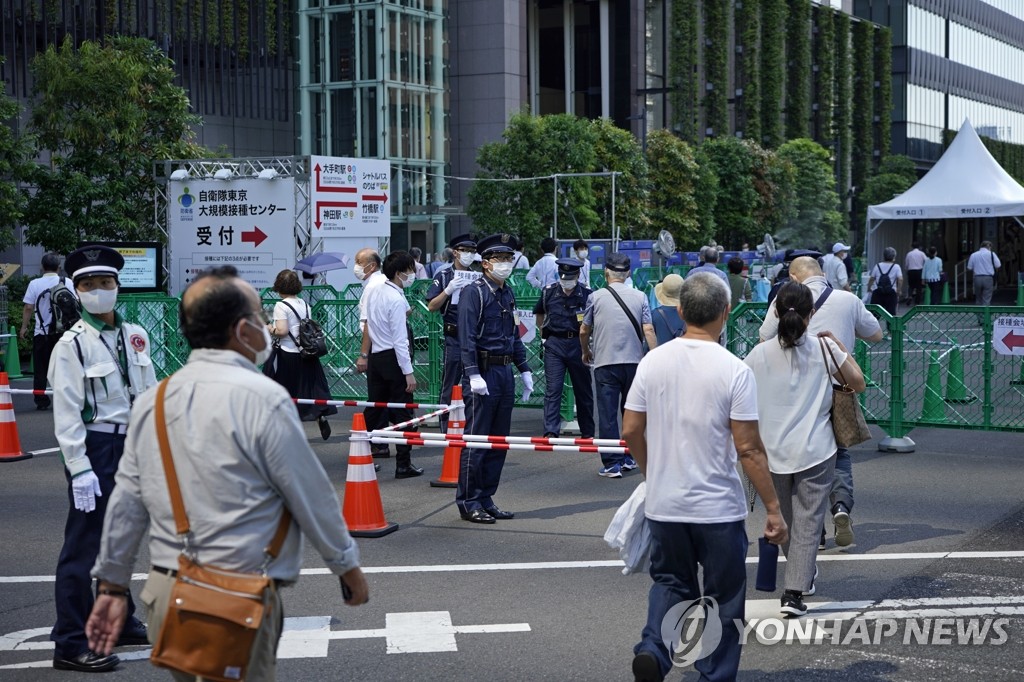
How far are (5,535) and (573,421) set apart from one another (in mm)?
6776

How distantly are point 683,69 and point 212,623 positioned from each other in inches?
2116

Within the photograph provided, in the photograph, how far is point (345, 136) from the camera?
42688 millimetres

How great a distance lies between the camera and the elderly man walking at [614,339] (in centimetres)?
1118

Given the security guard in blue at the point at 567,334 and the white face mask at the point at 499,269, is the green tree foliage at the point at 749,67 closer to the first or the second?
the security guard in blue at the point at 567,334

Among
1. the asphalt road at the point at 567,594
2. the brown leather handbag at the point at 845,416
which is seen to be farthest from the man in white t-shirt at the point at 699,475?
the brown leather handbag at the point at 845,416

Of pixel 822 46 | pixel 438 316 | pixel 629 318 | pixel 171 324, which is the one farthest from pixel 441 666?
pixel 822 46

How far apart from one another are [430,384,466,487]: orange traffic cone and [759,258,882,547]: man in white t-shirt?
111 inches

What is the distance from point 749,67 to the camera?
5888 cm

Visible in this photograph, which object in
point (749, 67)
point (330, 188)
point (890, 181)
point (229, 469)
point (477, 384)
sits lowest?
point (477, 384)

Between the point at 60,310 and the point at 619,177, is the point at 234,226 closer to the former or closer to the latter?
the point at 60,310

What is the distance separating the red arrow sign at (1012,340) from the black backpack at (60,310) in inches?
352

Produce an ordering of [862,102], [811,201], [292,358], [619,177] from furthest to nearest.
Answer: [862,102] → [811,201] → [619,177] → [292,358]

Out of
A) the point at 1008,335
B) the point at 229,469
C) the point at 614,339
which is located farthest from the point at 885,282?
the point at 229,469

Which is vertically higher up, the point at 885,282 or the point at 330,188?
the point at 330,188
